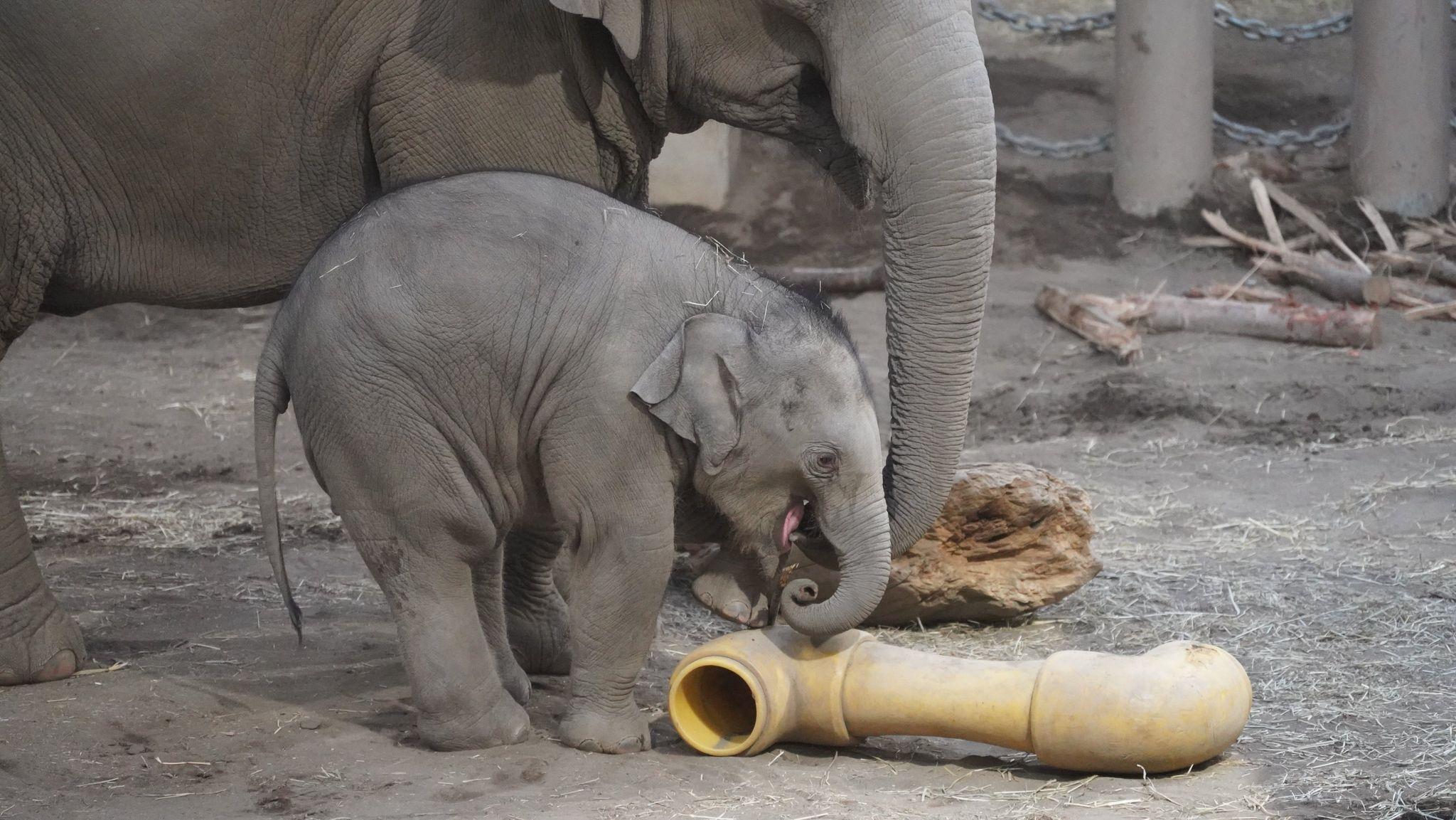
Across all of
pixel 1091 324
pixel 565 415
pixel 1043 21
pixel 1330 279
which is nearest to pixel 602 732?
pixel 565 415

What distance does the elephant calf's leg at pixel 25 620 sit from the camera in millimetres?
4750

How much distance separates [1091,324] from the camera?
966 cm

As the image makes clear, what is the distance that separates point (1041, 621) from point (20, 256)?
3.21m

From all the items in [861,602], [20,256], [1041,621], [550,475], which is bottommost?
[1041,621]

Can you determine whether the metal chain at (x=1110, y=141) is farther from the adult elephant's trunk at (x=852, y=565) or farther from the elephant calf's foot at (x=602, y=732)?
the elephant calf's foot at (x=602, y=732)

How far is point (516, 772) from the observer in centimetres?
407

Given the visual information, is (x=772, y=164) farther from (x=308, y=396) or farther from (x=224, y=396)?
(x=308, y=396)

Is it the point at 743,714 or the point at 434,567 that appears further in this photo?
the point at 743,714

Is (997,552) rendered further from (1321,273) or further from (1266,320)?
(1321,273)

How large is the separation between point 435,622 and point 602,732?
1.58 feet

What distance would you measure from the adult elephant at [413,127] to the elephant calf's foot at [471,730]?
1.05 meters

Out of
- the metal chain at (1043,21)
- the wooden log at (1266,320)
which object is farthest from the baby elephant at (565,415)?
the metal chain at (1043,21)

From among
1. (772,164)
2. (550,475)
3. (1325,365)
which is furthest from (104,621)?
(772,164)

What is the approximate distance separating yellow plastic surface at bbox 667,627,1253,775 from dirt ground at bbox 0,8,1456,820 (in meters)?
0.08
